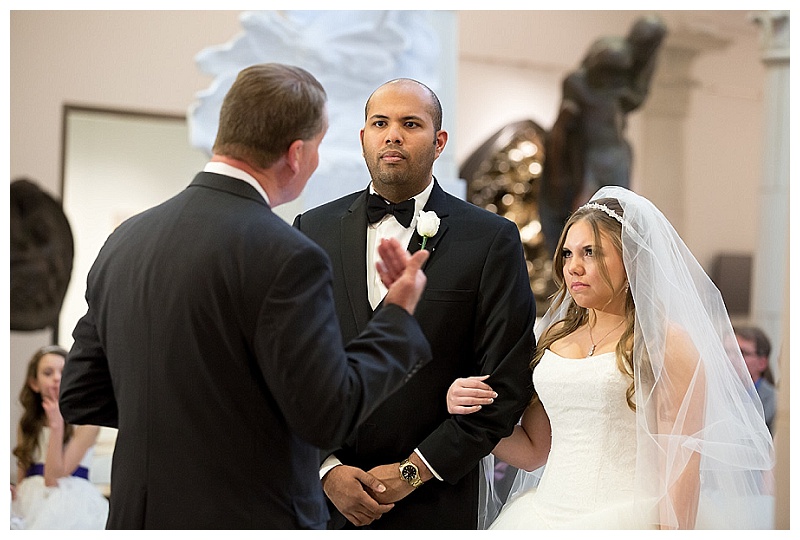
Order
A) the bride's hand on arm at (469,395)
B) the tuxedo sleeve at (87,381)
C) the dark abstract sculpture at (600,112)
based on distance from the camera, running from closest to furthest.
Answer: the tuxedo sleeve at (87,381) < the bride's hand on arm at (469,395) < the dark abstract sculpture at (600,112)

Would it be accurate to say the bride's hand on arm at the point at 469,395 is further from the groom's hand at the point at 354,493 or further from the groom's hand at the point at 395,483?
the groom's hand at the point at 354,493

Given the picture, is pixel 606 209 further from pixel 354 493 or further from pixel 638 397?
pixel 354 493

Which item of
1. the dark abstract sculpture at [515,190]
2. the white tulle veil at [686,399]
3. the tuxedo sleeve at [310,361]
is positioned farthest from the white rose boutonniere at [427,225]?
the dark abstract sculpture at [515,190]

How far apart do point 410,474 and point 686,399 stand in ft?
2.28

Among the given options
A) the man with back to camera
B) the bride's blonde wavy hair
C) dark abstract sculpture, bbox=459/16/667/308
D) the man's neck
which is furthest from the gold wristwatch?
dark abstract sculpture, bbox=459/16/667/308

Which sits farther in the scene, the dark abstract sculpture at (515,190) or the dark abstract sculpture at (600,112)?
the dark abstract sculpture at (515,190)

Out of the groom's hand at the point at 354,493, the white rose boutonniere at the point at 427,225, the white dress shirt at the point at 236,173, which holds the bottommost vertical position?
the groom's hand at the point at 354,493

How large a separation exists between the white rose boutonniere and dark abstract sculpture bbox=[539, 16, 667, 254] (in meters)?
5.48

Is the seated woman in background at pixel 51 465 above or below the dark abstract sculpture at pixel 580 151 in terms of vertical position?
below

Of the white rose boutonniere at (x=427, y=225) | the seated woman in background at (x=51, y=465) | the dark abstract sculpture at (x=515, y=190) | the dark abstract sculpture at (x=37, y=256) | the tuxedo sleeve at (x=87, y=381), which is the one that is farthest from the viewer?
the dark abstract sculpture at (x=515, y=190)

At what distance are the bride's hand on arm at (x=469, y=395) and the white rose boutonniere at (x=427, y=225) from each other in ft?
1.21

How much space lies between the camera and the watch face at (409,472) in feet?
8.32
